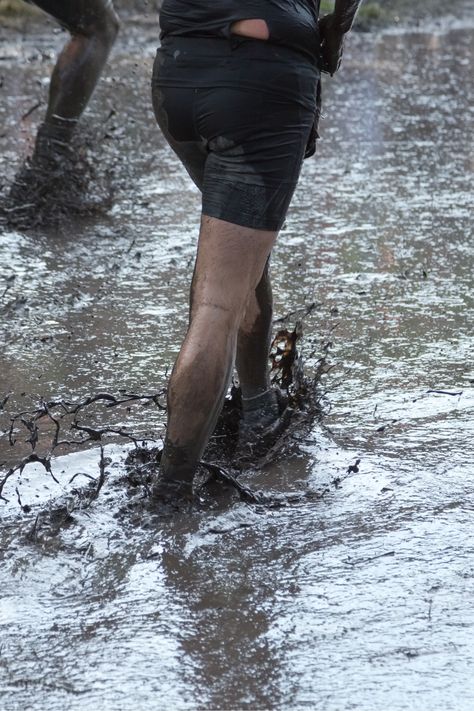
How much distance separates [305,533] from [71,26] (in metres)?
4.05

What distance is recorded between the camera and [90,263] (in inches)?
229

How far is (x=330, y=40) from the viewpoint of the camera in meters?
3.42

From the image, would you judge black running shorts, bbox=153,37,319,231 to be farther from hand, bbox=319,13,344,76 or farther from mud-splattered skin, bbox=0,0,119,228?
mud-splattered skin, bbox=0,0,119,228

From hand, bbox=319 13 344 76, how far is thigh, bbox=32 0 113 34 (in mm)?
3330

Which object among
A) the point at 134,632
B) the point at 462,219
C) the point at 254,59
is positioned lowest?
the point at 134,632

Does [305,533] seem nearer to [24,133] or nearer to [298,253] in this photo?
[298,253]

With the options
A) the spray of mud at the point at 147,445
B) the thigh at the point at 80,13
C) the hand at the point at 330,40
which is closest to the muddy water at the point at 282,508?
the spray of mud at the point at 147,445

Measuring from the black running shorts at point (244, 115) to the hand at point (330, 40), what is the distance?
102mm

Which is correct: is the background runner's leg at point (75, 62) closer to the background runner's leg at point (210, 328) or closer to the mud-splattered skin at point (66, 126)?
the mud-splattered skin at point (66, 126)

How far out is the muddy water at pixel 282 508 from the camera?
2.67 m

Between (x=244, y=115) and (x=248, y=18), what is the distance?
24 centimetres

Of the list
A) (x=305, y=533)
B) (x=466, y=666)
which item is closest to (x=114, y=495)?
(x=305, y=533)

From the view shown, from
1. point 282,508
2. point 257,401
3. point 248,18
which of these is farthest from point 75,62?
point 282,508

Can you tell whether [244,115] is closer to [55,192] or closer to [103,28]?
[55,192]
